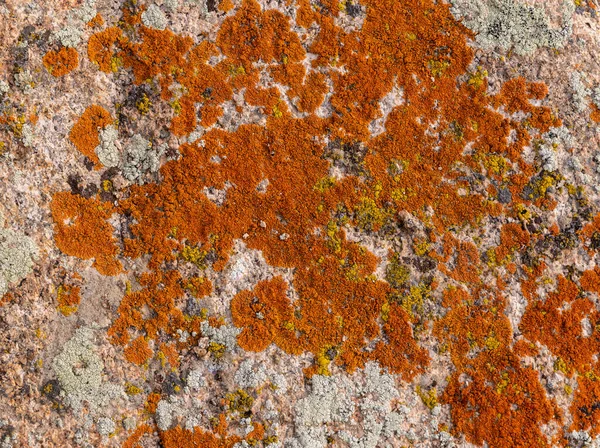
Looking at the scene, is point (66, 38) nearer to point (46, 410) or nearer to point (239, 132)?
point (239, 132)

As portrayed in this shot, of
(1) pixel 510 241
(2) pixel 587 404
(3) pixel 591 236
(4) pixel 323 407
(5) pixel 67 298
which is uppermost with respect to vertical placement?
(3) pixel 591 236

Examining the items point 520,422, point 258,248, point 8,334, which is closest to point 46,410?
point 8,334

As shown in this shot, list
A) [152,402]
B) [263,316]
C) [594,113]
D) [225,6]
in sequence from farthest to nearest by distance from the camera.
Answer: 1. [594,113]
2. [225,6]
3. [263,316]
4. [152,402]

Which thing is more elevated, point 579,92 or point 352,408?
point 579,92

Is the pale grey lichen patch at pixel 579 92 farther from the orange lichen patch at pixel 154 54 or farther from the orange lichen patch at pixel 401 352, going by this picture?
the orange lichen patch at pixel 154 54

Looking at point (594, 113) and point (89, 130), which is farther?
point (594, 113)

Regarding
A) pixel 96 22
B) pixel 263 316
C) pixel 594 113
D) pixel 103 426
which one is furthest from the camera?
pixel 594 113

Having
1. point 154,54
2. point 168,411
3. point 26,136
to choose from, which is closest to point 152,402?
point 168,411

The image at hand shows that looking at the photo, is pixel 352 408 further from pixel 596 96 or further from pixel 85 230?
pixel 596 96
